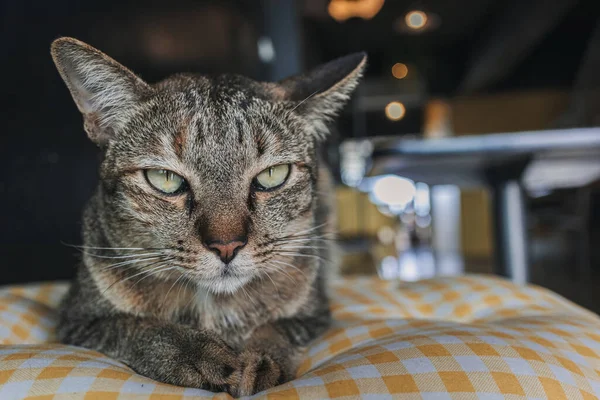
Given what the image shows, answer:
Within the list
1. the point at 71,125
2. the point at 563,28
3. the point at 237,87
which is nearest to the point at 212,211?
the point at 237,87

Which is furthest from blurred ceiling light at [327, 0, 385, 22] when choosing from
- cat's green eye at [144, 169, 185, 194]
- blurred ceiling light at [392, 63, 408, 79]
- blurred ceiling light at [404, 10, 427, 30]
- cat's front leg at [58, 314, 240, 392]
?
cat's front leg at [58, 314, 240, 392]

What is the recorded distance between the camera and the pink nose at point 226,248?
0.76 meters

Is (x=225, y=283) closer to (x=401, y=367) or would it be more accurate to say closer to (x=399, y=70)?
(x=401, y=367)

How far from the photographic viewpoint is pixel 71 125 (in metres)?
1.50

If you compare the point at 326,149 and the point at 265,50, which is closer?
the point at 326,149

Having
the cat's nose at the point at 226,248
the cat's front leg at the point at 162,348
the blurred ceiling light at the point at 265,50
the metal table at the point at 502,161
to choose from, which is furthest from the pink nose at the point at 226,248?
the blurred ceiling light at the point at 265,50

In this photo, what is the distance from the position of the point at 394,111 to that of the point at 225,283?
10.5ft

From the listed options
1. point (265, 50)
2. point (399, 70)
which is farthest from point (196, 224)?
point (399, 70)

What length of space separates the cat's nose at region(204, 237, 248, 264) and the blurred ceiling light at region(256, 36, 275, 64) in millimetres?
1956

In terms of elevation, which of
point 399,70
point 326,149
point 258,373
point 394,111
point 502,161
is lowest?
point 258,373

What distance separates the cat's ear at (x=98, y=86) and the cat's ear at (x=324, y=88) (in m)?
0.32

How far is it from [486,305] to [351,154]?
1.28m

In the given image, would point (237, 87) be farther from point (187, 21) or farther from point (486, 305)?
Result: point (187, 21)

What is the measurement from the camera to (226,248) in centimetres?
76
